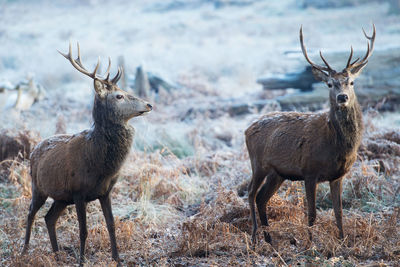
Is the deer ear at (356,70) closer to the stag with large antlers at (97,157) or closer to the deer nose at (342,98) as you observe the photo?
the deer nose at (342,98)

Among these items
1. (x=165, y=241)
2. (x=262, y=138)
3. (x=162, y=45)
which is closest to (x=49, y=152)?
(x=165, y=241)

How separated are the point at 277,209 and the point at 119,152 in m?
2.24

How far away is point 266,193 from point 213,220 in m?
0.77

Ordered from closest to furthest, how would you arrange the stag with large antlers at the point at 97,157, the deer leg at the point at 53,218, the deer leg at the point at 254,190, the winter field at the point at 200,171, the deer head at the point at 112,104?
1. the stag with large antlers at the point at 97,157
2. the deer head at the point at 112,104
3. the winter field at the point at 200,171
4. the deer leg at the point at 53,218
5. the deer leg at the point at 254,190

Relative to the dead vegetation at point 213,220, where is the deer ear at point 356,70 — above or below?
above

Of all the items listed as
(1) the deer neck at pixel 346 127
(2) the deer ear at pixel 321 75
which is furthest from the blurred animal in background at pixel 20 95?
(1) the deer neck at pixel 346 127

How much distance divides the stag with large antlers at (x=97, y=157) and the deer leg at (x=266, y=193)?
1.77m

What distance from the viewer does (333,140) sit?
5992 millimetres

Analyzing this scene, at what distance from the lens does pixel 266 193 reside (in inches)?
265

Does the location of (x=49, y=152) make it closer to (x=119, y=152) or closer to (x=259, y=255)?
(x=119, y=152)

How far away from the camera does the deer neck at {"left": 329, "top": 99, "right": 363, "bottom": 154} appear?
19.6 feet

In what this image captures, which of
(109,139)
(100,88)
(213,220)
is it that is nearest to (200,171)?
(213,220)

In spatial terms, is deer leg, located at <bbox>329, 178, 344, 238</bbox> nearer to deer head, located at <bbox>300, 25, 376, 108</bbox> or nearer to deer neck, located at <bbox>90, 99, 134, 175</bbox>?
deer head, located at <bbox>300, 25, 376, 108</bbox>

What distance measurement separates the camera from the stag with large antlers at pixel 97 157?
19.4ft
